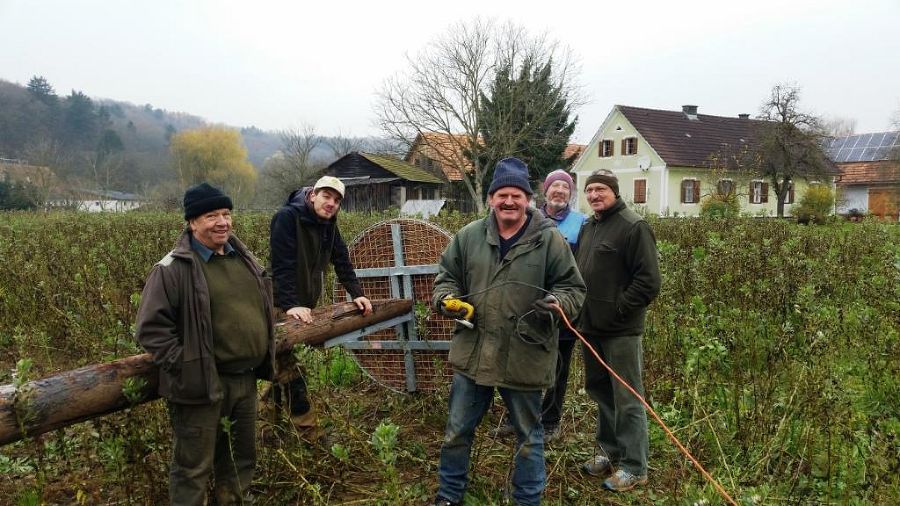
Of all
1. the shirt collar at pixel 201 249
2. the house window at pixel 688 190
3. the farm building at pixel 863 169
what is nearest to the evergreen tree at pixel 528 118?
the house window at pixel 688 190

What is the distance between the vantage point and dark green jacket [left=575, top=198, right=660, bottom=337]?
3432 millimetres

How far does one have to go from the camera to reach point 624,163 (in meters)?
38.4

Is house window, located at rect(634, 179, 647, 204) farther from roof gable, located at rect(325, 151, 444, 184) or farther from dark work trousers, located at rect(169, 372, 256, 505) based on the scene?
dark work trousers, located at rect(169, 372, 256, 505)

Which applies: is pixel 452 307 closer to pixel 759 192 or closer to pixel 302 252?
pixel 302 252

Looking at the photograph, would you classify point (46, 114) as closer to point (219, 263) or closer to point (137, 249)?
point (137, 249)

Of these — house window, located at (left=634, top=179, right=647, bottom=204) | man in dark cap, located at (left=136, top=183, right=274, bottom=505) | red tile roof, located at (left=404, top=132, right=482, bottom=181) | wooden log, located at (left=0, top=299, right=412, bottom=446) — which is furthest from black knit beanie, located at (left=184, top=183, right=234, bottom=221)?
house window, located at (left=634, top=179, right=647, bottom=204)

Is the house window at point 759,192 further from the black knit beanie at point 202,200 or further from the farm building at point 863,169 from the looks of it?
the black knit beanie at point 202,200

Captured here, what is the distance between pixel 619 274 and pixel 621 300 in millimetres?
196

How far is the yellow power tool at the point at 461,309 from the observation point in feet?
9.87

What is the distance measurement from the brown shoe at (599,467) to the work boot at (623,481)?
0.73 feet

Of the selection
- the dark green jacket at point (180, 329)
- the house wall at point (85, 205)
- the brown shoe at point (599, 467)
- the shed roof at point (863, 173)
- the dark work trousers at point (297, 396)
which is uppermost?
the shed roof at point (863, 173)

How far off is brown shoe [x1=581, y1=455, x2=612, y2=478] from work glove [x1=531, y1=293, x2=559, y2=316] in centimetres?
145

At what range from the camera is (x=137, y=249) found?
354 inches

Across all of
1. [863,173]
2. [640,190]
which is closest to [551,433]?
[640,190]
